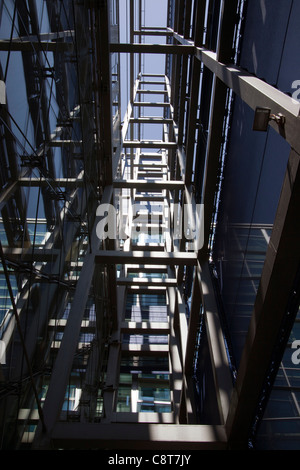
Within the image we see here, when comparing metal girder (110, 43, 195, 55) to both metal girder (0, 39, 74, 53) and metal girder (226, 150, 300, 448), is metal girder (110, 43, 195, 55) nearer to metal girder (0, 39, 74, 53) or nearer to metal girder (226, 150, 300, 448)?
metal girder (0, 39, 74, 53)

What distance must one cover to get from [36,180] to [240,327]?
425 centimetres

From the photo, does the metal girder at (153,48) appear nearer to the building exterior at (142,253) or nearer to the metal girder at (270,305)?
the building exterior at (142,253)

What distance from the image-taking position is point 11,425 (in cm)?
436

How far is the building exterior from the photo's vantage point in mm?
4113

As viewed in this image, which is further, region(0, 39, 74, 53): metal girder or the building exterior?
the building exterior

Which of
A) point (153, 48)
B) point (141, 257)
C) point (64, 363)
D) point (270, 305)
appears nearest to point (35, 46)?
point (270, 305)

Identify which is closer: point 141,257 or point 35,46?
point 35,46

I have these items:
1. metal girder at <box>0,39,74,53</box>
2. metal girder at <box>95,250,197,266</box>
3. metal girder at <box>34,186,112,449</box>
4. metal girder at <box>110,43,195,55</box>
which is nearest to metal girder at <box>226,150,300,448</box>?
metal girder at <box>34,186,112,449</box>

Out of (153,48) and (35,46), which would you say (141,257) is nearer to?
(35,46)

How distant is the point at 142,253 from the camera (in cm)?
970

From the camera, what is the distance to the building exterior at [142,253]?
4.11 metres

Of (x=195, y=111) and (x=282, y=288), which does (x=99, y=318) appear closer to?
(x=195, y=111)

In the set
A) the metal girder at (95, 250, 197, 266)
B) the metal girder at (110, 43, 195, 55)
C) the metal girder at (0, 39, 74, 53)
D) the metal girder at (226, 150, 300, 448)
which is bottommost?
the metal girder at (95, 250, 197, 266)
